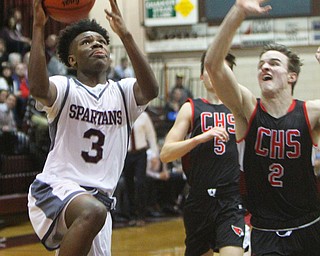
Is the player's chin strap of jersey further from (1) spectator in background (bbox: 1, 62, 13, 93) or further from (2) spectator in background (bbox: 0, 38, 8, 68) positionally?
(2) spectator in background (bbox: 0, 38, 8, 68)

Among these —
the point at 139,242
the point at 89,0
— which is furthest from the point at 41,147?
the point at 89,0

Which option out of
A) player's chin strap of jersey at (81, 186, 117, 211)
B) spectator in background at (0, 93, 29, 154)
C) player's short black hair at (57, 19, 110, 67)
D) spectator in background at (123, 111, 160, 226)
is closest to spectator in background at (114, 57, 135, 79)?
spectator in background at (0, 93, 29, 154)

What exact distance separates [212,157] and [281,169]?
4.19ft

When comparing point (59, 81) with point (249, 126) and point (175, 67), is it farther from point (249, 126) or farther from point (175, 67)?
point (175, 67)

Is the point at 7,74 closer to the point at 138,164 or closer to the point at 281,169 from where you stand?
the point at 138,164

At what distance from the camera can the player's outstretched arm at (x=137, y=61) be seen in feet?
14.7

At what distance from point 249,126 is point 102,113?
0.92m

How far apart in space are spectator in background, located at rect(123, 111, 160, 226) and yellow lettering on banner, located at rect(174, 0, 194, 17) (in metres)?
4.61

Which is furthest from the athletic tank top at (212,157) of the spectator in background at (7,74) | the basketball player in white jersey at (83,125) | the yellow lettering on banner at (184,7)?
the yellow lettering on banner at (184,7)

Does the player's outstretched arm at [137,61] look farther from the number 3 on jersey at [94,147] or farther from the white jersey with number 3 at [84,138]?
the number 3 on jersey at [94,147]

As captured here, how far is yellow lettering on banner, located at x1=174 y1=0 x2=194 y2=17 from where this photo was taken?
14848mm

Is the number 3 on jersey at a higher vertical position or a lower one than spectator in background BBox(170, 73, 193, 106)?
higher

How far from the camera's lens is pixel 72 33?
16.1ft

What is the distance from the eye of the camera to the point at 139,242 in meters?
9.13
